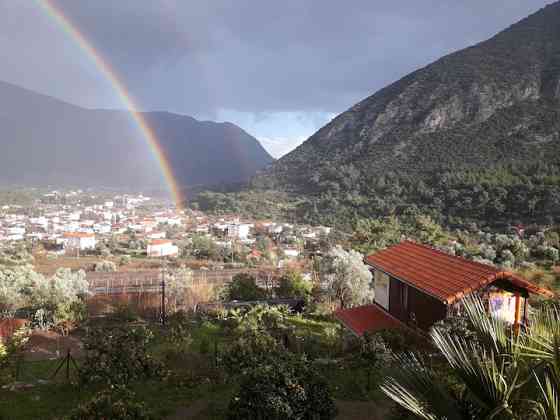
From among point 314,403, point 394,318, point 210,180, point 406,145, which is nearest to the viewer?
point 314,403

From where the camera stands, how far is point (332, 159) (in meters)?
68.1

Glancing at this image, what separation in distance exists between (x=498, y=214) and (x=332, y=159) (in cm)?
3173

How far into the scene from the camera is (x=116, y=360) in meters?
7.41

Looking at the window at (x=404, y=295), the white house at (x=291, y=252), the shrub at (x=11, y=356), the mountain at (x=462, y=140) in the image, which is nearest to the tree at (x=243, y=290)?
the window at (x=404, y=295)

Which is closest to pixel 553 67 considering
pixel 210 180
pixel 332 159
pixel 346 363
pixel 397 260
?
pixel 332 159

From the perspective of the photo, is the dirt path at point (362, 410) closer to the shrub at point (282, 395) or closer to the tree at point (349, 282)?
the shrub at point (282, 395)

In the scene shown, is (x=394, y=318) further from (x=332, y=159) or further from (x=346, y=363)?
(x=332, y=159)

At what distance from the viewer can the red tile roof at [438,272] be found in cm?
900

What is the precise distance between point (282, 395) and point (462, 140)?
5296cm

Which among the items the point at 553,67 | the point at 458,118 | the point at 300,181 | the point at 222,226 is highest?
the point at 553,67

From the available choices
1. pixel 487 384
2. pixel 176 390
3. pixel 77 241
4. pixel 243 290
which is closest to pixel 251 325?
pixel 176 390

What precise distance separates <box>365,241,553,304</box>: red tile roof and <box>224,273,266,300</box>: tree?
4968mm

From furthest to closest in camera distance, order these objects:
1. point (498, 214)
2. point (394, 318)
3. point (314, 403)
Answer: point (498, 214)
point (394, 318)
point (314, 403)

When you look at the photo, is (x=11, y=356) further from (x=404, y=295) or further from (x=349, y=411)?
(x=404, y=295)
